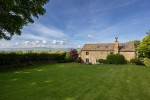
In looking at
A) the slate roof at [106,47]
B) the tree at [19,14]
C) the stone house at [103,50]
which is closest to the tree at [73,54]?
the stone house at [103,50]

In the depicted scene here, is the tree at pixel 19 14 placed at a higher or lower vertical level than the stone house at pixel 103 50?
higher

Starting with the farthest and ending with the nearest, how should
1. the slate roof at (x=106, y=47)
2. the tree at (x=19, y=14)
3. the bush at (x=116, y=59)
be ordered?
the slate roof at (x=106, y=47) < the bush at (x=116, y=59) < the tree at (x=19, y=14)

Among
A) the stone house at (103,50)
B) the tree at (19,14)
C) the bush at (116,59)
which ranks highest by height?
the tree at (19,14)

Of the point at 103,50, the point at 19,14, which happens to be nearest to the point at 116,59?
the point at 103,50

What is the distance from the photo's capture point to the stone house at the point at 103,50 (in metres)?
45.5

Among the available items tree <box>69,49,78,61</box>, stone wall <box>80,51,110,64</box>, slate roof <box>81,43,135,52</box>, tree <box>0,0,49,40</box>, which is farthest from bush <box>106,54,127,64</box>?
tree <box>0,0,49,40</box>

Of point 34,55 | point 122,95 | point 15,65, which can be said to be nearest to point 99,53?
point 34,55

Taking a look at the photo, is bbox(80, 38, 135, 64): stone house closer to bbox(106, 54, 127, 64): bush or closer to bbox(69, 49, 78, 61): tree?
bbox(106, 54, 127, 64): bush

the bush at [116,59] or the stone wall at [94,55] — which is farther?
the stone wall at [94,55]

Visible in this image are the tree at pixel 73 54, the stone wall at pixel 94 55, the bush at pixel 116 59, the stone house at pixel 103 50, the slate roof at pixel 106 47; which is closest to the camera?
the bush at pixel 116 59

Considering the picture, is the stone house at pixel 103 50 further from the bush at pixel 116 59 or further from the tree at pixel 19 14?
the tree at pixel 19 14

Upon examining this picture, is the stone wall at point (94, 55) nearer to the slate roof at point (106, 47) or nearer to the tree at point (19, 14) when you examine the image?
the slate roof at point (106, 47)

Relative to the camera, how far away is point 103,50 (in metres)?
49.7

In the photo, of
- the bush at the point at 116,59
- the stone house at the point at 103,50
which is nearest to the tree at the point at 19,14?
the bush at the point at 116,59
